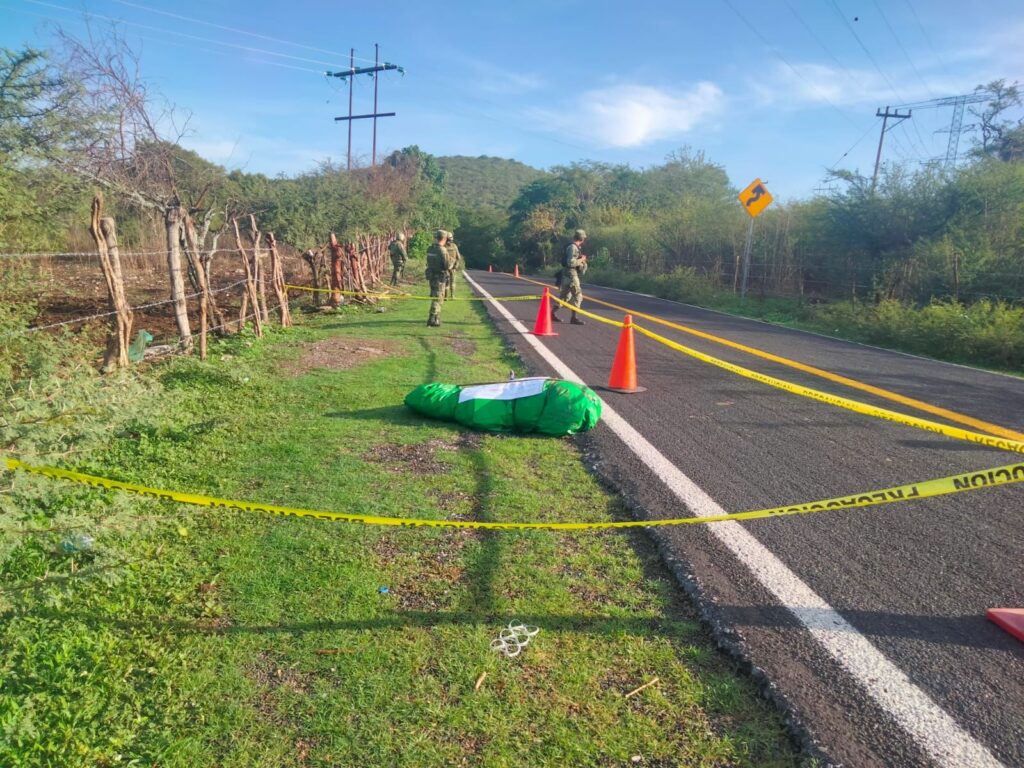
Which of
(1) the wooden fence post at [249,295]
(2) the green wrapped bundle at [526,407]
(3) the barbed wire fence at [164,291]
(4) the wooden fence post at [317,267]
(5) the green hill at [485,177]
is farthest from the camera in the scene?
(5) the green hill at [485,177]

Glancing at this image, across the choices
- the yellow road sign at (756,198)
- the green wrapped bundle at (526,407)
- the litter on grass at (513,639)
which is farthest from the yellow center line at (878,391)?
the yellow road sign at (756,198)

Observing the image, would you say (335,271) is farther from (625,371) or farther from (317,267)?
(625,371)

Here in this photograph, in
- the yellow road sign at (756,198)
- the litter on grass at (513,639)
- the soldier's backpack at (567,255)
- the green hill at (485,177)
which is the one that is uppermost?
the green hill at (485,177)

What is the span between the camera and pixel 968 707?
2.24 metres

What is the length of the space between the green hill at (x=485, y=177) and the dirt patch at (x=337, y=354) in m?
121

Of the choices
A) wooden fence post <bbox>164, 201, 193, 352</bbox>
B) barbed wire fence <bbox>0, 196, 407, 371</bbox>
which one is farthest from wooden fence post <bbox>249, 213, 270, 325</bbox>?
wooden fence post <bbox>164, 201, 193, 352</bbox>

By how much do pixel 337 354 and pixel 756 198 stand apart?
1463 centimetres

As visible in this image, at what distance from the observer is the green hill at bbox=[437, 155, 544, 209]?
13688cm

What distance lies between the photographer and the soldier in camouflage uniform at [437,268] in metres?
11.8

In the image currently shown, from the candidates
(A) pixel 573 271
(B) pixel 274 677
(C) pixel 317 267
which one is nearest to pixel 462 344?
(A) pixel 573 271

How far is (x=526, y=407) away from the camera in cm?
538

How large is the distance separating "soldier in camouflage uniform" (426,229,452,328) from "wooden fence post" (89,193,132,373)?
19.0ft

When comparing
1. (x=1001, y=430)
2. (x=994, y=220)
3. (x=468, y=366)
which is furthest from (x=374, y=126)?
(x=1001, y=430)

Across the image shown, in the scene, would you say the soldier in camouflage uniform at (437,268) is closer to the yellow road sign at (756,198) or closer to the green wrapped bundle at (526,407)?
the green wrapped bundle at (526,407)
